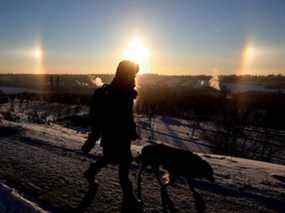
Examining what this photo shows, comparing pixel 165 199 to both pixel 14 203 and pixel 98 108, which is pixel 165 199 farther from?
pixel 14 203

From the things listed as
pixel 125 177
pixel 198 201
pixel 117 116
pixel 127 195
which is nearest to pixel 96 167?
pixel 125 177

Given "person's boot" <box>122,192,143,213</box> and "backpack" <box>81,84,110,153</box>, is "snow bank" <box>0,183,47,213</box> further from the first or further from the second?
"backpack" <box>81,84,110,153</box>

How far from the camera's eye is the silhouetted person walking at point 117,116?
4.36 metres

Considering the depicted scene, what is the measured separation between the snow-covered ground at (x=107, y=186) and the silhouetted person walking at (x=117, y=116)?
1.74ft

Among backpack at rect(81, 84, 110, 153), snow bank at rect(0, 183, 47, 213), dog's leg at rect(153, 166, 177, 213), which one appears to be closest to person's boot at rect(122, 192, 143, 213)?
dog's leg at rect(153, 166, 177, 213)

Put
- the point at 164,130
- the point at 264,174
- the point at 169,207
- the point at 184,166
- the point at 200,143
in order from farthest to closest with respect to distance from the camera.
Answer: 1. the point at 164,130
2. the point at 200,143
3. the point at 264,174
4. the point at 184,166
5. the point at 169,207

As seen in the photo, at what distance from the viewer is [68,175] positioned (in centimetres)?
579

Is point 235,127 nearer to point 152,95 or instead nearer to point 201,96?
point 201,96

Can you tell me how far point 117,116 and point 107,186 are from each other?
140cm

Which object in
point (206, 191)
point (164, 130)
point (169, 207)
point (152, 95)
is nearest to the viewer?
point (169, 207)

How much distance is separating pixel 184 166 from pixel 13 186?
9.41ft

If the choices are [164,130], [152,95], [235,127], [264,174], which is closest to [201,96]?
[152,95]

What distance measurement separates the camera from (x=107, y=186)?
5.18 meters

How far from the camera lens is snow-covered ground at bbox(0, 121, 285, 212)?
4469mm
